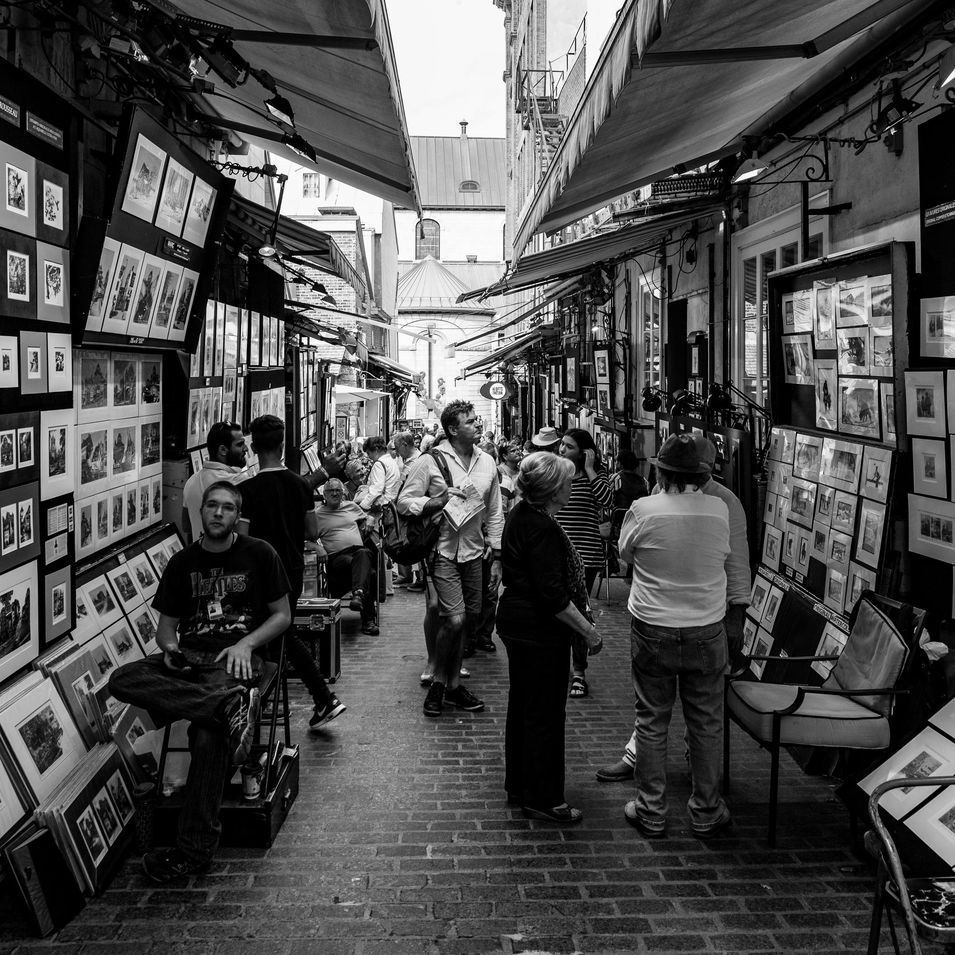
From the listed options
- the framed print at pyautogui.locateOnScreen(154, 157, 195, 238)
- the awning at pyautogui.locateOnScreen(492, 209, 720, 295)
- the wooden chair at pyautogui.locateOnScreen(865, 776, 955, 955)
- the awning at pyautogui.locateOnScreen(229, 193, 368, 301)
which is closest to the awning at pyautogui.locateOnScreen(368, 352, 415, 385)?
the awning at pyautogui.locateOnScreen(492, 209, 720, 295)

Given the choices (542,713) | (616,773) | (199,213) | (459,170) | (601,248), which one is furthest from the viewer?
(459,170)

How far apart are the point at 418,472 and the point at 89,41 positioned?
3249 millimetres

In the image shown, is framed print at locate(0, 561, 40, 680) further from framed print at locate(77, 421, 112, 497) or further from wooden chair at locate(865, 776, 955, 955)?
wooden chair at locate(865, 776, 955, 955)

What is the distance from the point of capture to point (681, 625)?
190 inches

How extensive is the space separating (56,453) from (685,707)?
3.27 metres

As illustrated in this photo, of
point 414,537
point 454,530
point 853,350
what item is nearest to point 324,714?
point 414,537

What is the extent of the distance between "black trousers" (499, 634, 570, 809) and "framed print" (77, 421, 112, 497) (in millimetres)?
2597

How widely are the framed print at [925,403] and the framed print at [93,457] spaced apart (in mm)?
4506

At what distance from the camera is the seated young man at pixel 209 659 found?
4.45 meters

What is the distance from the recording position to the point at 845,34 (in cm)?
480

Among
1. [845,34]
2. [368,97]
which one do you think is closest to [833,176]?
[845,34]

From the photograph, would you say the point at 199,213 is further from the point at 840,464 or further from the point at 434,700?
the point at 840,464

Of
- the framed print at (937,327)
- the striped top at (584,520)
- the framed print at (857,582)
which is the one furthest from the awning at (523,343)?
the framed print at (937,327)

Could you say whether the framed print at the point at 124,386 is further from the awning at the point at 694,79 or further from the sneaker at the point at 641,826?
the sneaker at the point at 641,826
